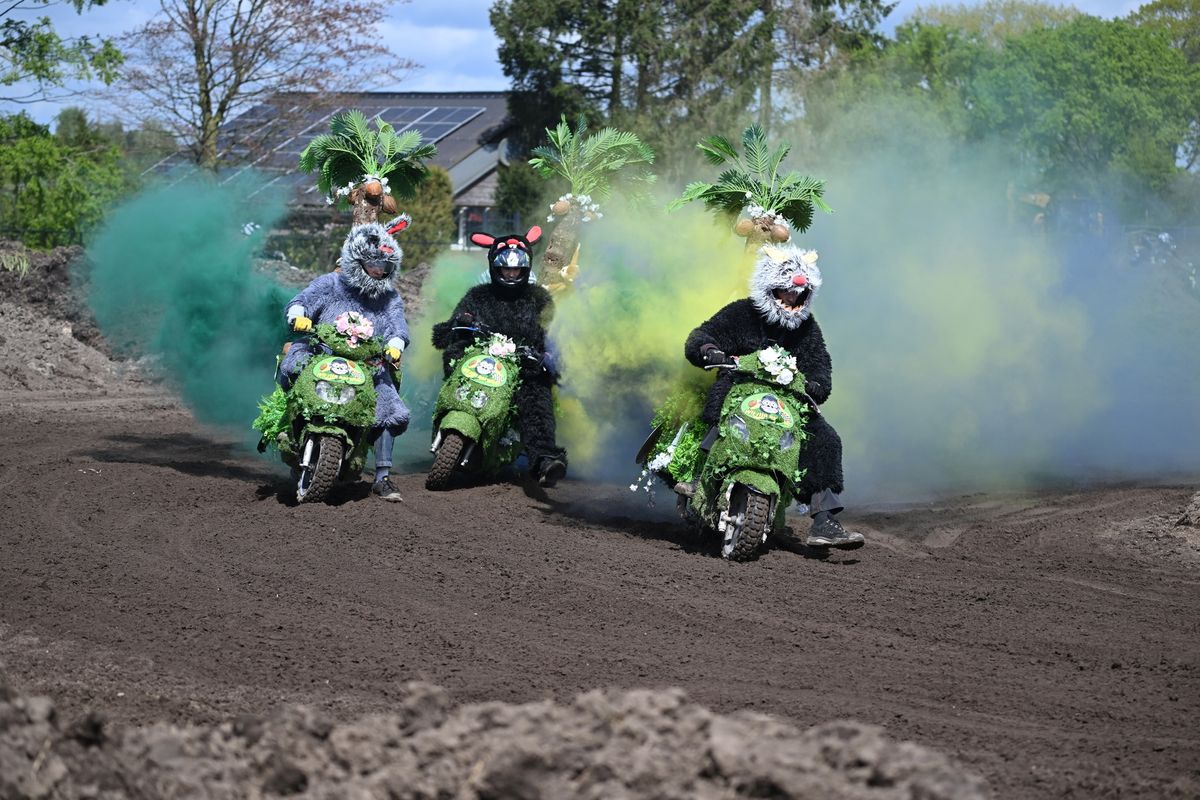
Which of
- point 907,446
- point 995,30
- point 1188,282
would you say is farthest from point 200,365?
point 995,30

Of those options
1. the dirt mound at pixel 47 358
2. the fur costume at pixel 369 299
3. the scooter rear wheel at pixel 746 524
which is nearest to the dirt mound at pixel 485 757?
the scooter rear wheel at pixel 746 524

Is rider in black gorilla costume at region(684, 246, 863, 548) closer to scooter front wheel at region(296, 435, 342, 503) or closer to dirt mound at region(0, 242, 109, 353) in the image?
scooter front wheel at region(296, 435, 342, 503)

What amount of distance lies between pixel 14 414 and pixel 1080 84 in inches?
1169

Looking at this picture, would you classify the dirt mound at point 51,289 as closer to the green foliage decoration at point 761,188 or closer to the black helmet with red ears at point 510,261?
the black helmet with red ears at point 510,261

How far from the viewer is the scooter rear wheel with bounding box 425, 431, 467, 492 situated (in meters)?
11.3

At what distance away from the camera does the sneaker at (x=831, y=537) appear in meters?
9.16

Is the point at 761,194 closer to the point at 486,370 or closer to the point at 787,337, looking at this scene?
the point at 787,337

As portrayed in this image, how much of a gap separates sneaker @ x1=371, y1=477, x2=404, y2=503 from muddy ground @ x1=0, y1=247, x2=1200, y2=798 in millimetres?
178

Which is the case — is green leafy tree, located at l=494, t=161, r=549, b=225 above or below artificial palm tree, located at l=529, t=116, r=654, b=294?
above

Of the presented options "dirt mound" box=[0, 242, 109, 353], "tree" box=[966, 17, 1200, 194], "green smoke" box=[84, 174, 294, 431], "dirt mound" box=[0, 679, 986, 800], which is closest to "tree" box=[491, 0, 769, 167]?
"tree" box=[966, 17, 1200, 194]

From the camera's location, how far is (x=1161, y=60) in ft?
122

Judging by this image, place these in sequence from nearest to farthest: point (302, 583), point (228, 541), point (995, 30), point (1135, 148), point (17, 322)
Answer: point (302, 583) → point (228, 541) → point (17, 322) → point (1135, 148) → point (995, 30)

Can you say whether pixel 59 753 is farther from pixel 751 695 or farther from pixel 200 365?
pixel 200 365

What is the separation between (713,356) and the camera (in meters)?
9.54
